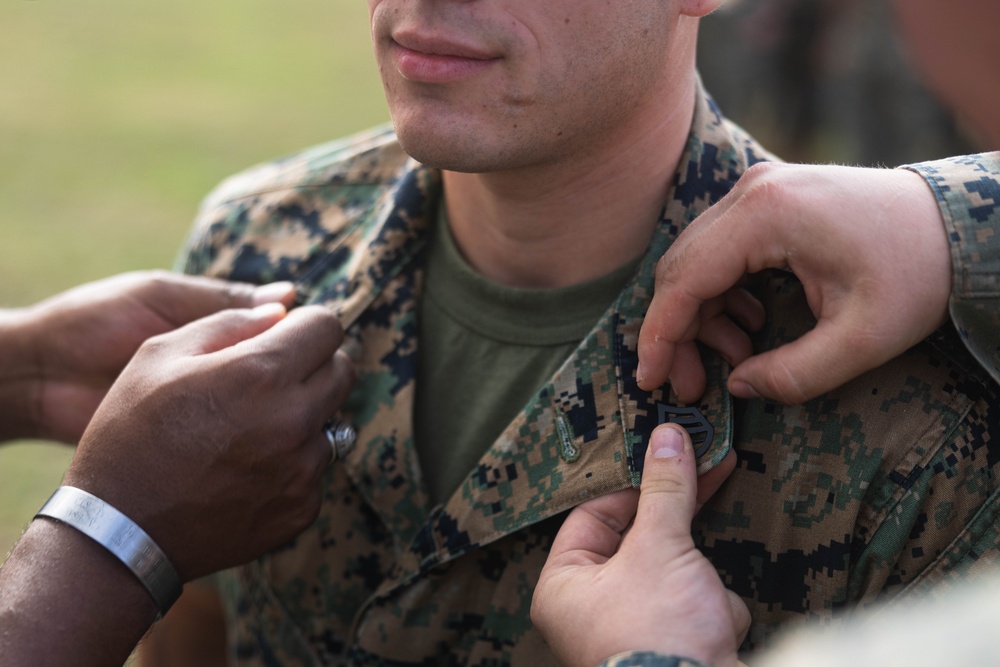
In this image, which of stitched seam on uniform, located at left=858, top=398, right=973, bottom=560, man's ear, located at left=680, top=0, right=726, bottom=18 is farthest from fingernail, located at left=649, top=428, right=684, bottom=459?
man's ear, located at left=680, top=0, right=726, bottom=18

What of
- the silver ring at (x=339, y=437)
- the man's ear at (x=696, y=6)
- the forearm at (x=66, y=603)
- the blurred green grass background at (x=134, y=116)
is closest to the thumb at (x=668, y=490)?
the silver ring at (x=339, y=437)

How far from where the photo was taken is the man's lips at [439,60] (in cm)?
195

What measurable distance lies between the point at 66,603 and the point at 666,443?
110cm

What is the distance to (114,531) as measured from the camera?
194 cm

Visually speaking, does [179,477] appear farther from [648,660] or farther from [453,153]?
[648,660]

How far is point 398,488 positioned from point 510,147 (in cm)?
77

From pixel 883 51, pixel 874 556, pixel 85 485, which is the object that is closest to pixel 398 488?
pixel 85 485

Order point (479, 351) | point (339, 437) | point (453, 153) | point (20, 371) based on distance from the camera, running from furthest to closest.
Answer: point (20, 371) < point (479, 351) < point (339, 437) < point (453, 153)

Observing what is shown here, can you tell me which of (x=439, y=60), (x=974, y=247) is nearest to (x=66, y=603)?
(x=439, y=60)

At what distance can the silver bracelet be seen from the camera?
193 centimetres

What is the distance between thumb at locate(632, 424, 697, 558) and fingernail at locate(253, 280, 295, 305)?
37.5 inches

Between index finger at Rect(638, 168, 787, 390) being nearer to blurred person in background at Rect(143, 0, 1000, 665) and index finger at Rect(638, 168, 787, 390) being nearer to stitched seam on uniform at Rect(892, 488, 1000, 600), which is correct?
blurred person in background at Rect(143, 0, 1000, 665)

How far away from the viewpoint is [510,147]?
2006 mm

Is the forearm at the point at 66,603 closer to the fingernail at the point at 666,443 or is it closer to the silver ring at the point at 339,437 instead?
the silver ring at the point at 339,437
